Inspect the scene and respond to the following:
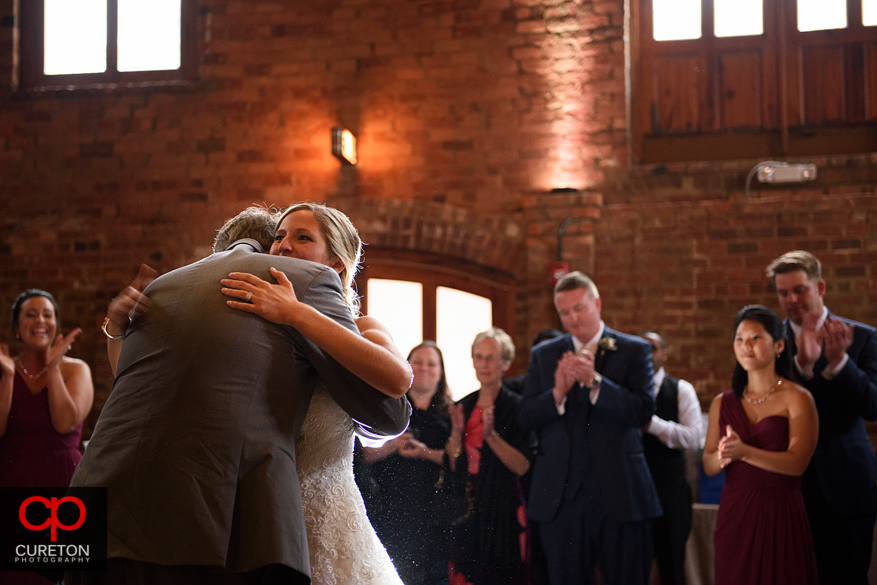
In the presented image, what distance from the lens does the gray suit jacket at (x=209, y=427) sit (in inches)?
57.9

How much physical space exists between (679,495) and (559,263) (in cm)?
192

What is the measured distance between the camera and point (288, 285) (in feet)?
5.43

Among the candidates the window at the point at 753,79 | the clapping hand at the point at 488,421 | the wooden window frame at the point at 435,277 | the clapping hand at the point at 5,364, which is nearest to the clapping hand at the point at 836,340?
the clapping hand at the point at 488,421

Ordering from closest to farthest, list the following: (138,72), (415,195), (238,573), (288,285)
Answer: (238,573) → (288,285) → (415,195) → (138,72)

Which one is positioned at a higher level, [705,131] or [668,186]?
[705,131]

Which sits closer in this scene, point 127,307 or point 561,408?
point 127,307

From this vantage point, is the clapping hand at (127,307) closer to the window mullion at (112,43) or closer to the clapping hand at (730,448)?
the clapping hand at (730,448)

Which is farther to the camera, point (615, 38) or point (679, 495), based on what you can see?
point (615, 38)

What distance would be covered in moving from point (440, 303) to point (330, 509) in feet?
14.2

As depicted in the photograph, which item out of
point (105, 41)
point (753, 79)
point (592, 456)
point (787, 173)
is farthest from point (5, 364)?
point (753, 79)

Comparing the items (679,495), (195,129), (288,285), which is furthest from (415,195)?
(288,285)

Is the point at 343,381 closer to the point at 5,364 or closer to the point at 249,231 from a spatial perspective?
the point at 249,231

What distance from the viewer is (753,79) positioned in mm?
5848

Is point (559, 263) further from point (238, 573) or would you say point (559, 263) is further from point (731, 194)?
point (238, 573)
